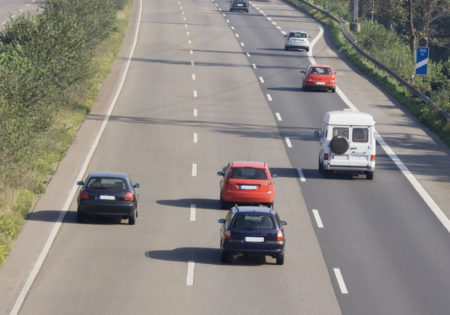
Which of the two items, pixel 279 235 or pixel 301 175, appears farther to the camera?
pixel 301 175

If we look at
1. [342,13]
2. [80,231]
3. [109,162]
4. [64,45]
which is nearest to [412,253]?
[80,231]

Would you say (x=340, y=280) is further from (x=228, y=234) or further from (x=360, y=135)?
(x=360, y=135)

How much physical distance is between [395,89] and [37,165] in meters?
27.3

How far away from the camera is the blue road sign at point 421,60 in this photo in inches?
1965

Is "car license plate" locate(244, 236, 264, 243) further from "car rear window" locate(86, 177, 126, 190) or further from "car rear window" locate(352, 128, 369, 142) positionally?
"car rear window" locate(352, 128, 369, 142)

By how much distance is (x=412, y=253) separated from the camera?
26.5 meters

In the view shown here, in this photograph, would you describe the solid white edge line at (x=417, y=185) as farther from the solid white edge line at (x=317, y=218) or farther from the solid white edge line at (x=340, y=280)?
the solid white edge line at (x=340, y=280)

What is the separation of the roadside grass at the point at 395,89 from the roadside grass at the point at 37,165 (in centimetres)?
1600

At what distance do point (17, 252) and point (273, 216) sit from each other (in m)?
6.42

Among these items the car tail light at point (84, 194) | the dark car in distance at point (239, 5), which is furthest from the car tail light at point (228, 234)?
the dark car in distance at point (239, 5)

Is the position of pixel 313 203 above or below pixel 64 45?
below

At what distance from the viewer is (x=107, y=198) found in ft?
93.0

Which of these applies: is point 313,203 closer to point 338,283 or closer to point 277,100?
point 338,283

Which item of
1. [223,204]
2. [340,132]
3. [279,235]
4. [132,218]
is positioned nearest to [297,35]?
[340,132]
